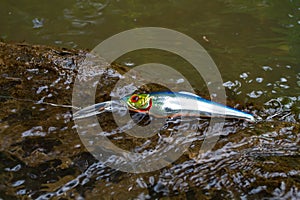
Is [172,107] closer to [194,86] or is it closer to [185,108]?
[185,108]

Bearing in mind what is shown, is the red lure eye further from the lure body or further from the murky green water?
the murky green water

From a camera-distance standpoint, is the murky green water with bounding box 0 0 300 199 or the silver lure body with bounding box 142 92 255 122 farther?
the silver lure body with bounding box 142 92 255 122

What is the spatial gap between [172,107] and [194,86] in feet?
4.15

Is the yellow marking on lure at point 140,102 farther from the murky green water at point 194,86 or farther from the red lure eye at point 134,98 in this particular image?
the murky green water at point 194,86

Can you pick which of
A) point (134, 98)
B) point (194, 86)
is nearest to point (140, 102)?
point (134, 98)

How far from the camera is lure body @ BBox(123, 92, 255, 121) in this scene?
290 centimetres

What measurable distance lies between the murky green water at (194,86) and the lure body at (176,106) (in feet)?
0.35

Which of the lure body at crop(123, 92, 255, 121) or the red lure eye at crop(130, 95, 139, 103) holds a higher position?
the red lure eye at crop(130, 95, 139, 103)

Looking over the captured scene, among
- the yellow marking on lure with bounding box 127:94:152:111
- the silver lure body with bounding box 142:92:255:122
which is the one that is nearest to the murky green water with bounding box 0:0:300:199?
the silver lure body with bounding box 142:92:255:122

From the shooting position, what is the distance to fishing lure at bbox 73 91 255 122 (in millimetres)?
2898

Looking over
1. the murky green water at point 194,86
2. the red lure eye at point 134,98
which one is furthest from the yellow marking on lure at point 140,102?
the murky green water at point 194,86

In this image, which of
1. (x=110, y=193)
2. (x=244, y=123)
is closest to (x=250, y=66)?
(x=244, y=123)

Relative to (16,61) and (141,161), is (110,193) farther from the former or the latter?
(16,61)

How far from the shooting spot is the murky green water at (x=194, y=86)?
240 cm
